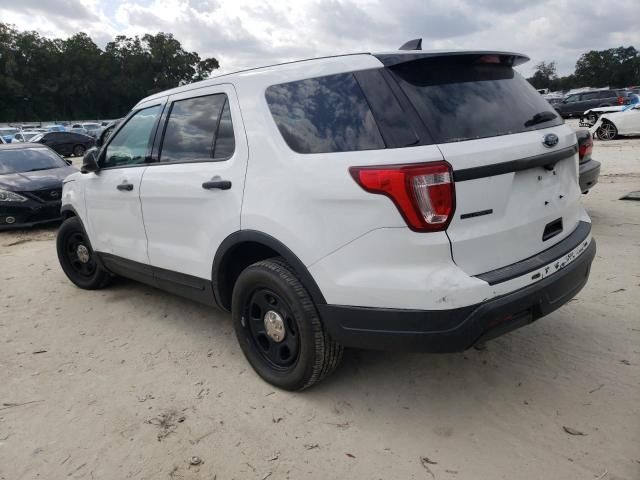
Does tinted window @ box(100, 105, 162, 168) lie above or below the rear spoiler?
below

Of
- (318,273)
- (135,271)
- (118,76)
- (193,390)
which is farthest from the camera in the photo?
(118,76)

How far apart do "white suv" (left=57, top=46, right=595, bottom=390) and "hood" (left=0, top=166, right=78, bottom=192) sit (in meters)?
6.24

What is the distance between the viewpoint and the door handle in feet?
10.0

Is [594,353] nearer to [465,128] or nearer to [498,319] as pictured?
[498,319]

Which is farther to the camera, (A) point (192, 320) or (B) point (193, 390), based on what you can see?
(A) point (192, 320)

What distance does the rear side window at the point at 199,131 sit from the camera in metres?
3.18

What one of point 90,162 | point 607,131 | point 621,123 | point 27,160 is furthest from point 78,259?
point 607,131

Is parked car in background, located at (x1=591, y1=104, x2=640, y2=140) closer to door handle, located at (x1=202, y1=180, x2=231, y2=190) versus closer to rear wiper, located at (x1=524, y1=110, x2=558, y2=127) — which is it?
rear wiper, located at (x1=524, y1=110, x2=558, y2=127)

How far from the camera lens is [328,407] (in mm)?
2908

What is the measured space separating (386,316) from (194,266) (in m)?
1.58

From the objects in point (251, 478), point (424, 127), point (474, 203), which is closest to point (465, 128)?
point (424, 127)

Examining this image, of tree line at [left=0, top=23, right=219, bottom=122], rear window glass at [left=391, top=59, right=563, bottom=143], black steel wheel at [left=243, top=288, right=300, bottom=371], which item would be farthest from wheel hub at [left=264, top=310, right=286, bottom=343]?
tree line at [left=0, top=23, right=219, bottom=122]

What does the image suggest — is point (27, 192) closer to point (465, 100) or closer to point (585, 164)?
point (465, 100)

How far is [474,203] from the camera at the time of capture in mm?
2322
